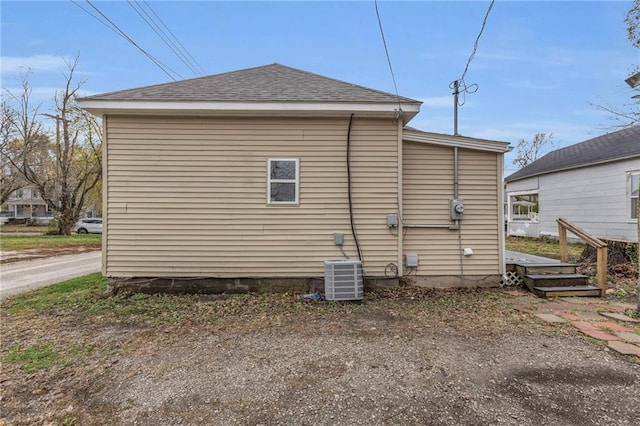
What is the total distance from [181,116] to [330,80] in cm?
280

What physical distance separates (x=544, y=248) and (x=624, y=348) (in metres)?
9.24

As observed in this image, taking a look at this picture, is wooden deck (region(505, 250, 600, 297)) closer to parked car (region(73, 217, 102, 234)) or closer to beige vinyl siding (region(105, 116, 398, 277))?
beige vinyl siding (region(105, 116, 398, 277))

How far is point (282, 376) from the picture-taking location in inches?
114

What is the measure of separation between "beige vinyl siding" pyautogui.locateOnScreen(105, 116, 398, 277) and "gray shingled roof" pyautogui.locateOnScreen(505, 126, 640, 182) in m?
9.85

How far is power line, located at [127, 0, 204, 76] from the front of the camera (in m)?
7.90

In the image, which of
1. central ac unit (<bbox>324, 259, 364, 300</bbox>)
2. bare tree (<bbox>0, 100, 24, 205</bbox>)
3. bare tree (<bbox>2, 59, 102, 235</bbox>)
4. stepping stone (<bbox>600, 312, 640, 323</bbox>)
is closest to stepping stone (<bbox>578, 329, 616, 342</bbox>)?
stepping stone (<bbox>600, 312, 640, 323</bbox>)

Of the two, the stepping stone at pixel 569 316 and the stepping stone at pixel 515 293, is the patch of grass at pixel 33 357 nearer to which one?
the stepping stone at pixel 569 316

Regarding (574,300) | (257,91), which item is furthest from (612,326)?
(257,91)

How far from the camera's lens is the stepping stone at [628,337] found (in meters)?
3.61

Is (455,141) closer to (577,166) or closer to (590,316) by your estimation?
(590,316)

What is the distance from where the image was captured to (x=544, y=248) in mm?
11477

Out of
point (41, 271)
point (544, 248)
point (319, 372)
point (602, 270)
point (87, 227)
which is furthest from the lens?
point (87, 227)

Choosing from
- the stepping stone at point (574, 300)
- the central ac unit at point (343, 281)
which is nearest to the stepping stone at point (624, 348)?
the stepping stone at point (574, 300)

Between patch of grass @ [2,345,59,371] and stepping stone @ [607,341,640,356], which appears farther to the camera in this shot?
stepping stone @ [607,341,640,356]
